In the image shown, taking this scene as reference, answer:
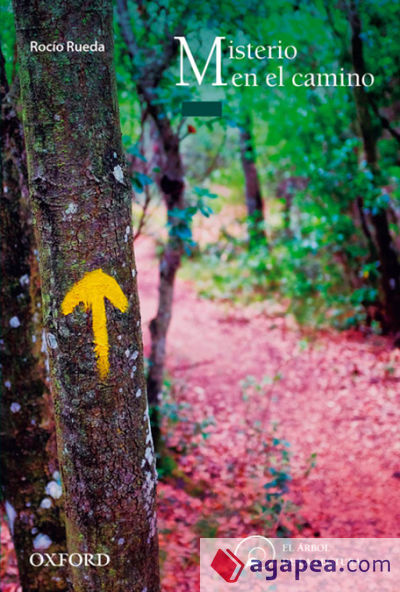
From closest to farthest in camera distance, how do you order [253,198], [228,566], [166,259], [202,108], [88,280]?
[88,280] → [228,566] → [202,108] → [166,259] → [253,198]

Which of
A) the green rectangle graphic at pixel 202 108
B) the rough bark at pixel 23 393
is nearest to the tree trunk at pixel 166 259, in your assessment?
the green rectangle graphic at pixel 202 108

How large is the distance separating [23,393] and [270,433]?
4.04m

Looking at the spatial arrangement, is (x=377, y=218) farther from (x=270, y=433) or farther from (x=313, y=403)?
(x=270, y=433)

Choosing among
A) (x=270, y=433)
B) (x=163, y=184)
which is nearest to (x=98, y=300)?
(x=163, y=184)

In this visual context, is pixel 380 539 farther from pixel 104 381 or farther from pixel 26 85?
pixel 26 85

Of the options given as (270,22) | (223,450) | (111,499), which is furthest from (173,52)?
(223,450)

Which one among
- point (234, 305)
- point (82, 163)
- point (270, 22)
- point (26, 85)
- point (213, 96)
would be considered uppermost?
point (270, 22)

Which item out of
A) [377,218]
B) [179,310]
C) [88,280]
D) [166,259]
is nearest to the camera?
[88,280]

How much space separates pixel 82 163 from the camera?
5.84 feet

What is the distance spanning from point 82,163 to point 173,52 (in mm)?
3423

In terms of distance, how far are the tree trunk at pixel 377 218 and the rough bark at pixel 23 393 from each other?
5114 mm

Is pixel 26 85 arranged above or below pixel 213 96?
below

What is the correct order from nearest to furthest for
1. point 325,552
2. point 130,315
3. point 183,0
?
point 130,315, point 325,552, point 183,0

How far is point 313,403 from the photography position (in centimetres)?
705
